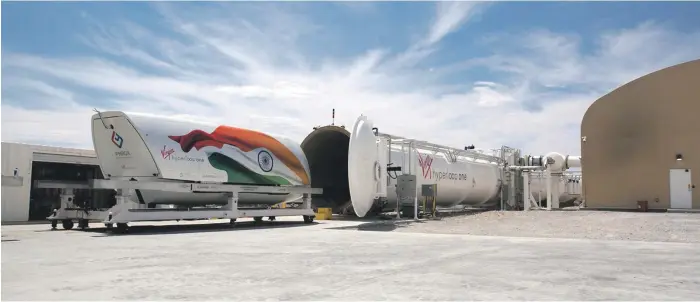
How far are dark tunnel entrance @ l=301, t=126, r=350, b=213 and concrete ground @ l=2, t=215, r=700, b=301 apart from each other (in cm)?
1108

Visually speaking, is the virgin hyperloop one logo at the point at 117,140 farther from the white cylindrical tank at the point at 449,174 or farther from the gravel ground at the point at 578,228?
the white cylindrical tank at the point at 449,174

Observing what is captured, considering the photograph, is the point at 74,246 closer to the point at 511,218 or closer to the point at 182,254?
the point at 182,254

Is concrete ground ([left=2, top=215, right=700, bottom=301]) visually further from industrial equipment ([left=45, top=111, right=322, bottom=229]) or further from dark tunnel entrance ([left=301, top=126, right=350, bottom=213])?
dark tunnel entrance ([left=301, top=126, right=350, bottom=213])

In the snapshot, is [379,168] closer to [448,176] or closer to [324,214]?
[324,214]

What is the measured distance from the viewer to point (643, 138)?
87.7ft

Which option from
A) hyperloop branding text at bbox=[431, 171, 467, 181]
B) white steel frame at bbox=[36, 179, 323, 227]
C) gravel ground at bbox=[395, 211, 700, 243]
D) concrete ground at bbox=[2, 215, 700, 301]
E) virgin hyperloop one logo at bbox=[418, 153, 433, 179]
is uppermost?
virgin hyperloop one logo at bbox=[418, 153, 433, 179]

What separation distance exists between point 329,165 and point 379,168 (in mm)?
4829

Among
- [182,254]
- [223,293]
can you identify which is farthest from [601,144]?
[223,293]

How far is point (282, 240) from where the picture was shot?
13016 mm

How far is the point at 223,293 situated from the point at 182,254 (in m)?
4.11

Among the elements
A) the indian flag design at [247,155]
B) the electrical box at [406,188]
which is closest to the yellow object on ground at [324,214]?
the indian flag design at [247,155]

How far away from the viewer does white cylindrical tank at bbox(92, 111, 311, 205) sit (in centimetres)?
1570

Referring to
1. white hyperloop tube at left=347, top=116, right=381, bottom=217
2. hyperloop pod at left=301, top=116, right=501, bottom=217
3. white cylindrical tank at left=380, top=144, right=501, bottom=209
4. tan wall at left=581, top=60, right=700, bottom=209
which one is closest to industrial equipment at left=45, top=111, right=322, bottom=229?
white hyperloop tube at left=347, top=116, right=381, bottom=217

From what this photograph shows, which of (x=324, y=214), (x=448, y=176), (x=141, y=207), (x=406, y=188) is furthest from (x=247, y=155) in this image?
(x=448, y=176)
